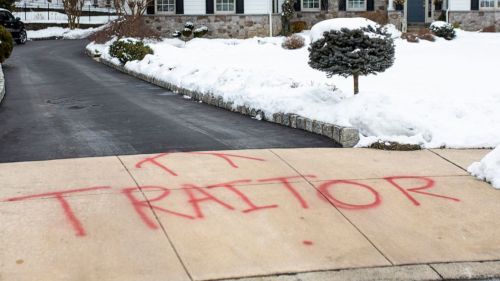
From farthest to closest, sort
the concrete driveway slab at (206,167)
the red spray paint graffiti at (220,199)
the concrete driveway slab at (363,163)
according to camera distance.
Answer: the concrete driveway slab at (363,163) → the concrete driveway slab at (206,167) → the red spray paint graffiti at (220,199)

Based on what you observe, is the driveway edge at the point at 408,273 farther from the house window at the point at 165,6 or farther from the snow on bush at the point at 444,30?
the house window at the point at 165,6

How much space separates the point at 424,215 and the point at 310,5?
2757 centimetres

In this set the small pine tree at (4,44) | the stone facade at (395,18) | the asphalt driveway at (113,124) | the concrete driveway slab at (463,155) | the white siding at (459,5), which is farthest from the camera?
the white siding at (459,5)

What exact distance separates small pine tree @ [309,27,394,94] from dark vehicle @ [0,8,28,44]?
84.6 ft

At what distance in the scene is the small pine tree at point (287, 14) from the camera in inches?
1262

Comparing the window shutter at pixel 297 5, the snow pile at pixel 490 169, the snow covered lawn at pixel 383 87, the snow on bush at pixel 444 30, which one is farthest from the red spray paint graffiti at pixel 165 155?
the window shutter at pixel 297 5

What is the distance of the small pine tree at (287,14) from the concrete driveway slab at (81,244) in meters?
26.6

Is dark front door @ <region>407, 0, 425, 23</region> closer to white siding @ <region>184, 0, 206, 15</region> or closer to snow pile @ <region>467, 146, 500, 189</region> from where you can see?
white siding @ <region>184, 0, 206, 15</region>

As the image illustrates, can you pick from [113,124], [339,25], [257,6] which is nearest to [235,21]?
[257,6]

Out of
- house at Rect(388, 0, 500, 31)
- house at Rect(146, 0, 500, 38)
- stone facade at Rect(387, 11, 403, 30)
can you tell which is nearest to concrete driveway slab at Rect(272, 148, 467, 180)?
house at Rect(146, 0, 500, 38)

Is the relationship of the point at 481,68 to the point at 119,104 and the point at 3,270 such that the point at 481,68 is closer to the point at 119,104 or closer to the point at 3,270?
the point at 119,104

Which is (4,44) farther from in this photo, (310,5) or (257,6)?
(310,5)

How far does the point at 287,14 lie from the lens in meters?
32.2

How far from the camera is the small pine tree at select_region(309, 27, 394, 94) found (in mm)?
10648
